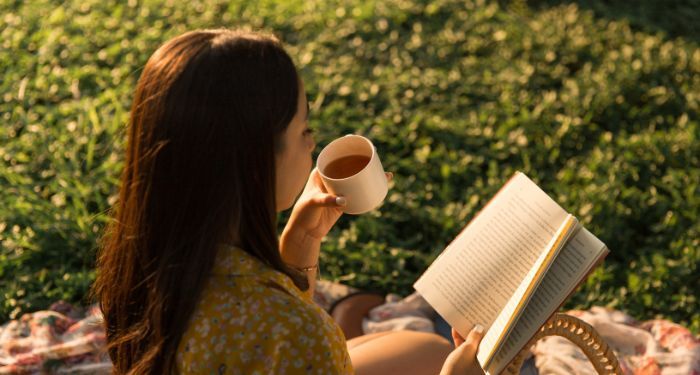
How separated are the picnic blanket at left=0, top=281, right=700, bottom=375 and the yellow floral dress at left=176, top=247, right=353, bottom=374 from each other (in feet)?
4.45

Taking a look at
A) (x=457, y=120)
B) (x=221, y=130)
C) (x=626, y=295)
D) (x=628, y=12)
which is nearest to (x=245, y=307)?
(x=221, y=130)

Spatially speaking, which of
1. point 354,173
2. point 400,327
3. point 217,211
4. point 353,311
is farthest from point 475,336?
point 353,311

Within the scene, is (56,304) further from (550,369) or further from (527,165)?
(527,165)

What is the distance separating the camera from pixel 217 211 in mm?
1756

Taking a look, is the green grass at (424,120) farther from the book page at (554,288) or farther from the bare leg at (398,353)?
the book page at (554,288)

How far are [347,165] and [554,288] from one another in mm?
735

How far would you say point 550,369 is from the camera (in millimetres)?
3039

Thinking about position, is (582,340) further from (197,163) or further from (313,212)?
(197,163)

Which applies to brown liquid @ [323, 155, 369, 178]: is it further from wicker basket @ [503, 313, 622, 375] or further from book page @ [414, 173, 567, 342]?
wicker basket @ [503, 313, 622, 375]

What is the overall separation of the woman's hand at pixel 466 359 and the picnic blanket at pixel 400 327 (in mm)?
1012

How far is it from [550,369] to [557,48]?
9.44ft

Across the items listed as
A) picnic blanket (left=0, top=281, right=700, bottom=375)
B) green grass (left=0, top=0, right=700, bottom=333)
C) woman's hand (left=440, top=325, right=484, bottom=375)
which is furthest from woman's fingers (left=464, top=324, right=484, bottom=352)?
green grass (left=0, top=0, right=700, bottom=333)

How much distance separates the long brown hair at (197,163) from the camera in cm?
173

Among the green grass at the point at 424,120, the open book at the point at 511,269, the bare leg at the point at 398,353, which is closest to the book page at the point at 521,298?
the open book at the point at 511,269
